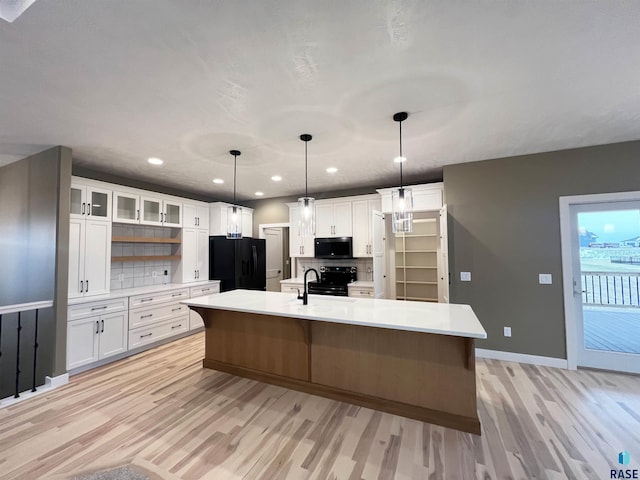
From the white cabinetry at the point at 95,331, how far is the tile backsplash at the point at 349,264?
3.05 metres

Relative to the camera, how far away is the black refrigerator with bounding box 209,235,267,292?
512 centimetres

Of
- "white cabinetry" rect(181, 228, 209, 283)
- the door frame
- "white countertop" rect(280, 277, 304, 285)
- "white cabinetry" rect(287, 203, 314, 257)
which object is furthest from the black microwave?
the door frame

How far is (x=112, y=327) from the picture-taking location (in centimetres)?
356

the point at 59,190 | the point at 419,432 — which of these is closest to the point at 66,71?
the point at 59,190

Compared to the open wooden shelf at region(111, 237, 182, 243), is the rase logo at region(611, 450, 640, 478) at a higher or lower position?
lower

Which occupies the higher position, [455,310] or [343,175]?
[343,175]

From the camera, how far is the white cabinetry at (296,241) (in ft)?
17.7

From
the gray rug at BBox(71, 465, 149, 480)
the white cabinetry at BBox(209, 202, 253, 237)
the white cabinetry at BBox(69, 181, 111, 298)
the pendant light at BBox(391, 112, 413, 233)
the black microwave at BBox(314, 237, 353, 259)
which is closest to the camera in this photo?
the gray rug at BBox(71, 465, 149, 480)

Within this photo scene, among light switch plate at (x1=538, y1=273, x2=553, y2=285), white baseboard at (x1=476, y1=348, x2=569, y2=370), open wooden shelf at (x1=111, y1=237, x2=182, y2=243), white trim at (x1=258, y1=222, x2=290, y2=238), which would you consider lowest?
white baseboard at (x1=476, y1=348, x2=569, y2=370)

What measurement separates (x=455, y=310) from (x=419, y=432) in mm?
1031

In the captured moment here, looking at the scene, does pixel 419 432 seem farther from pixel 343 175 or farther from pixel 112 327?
pixel 112 327

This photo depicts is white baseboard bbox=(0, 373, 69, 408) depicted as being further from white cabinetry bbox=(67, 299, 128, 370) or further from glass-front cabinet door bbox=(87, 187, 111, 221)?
glass-front cabinet door bbox=(87, 187, 111, 221)

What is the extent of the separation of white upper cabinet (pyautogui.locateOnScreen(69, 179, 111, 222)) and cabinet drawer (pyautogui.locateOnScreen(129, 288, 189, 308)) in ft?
3.87

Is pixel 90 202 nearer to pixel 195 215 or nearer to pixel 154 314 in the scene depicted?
pixel 195 215
